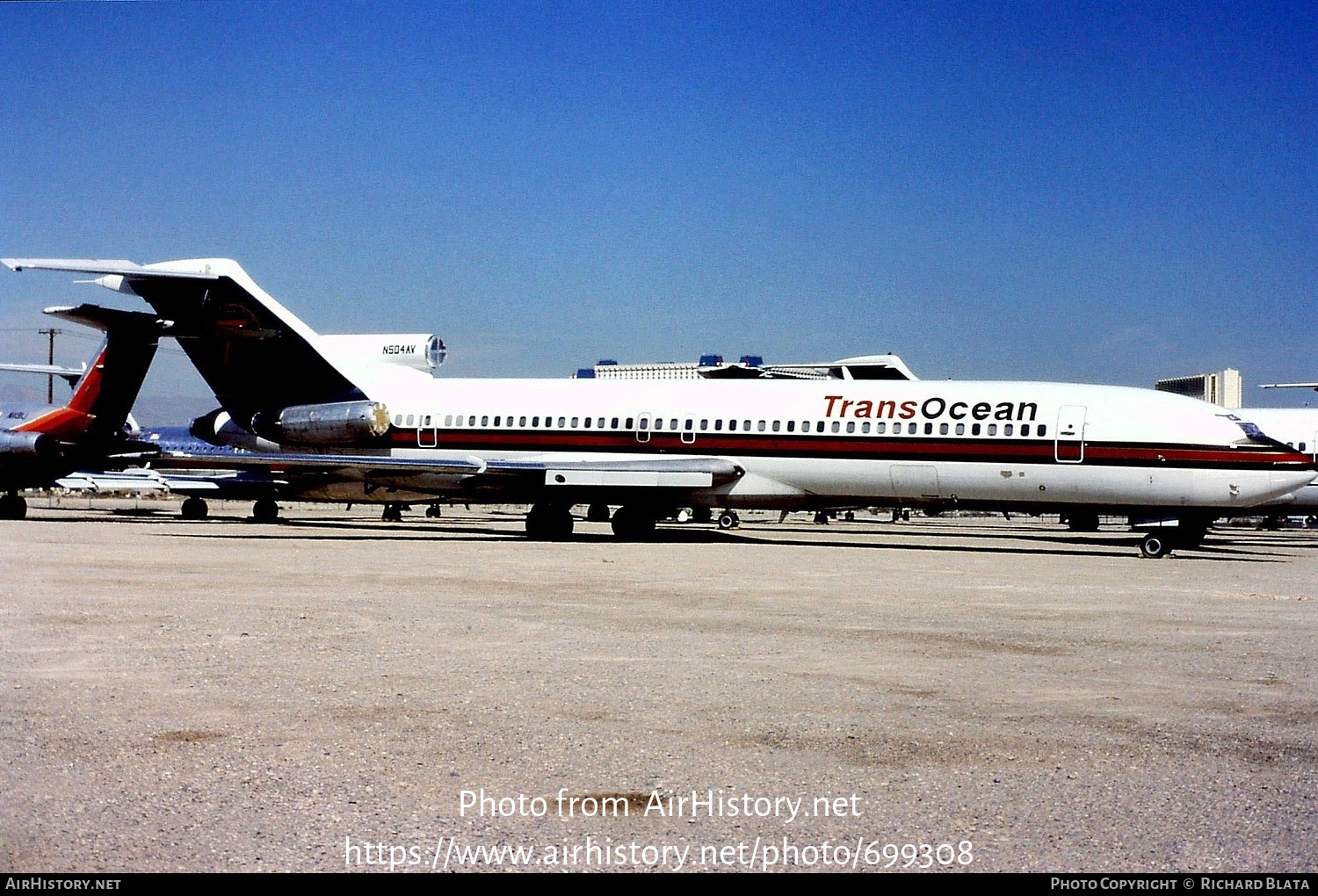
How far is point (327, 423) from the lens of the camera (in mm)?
29156

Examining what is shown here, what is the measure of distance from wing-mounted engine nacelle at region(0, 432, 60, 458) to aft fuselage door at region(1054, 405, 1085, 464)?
98.2ft

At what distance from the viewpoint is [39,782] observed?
5.79 m

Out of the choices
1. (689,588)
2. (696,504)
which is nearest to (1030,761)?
(689,588)

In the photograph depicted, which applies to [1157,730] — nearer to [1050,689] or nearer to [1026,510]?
[1050,689]

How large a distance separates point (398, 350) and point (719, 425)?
9.75 meters

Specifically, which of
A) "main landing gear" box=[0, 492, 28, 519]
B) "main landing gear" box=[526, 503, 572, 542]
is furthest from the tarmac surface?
"main landing gear" box=[0, 492, 28, 519]

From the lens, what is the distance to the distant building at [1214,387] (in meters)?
67.2

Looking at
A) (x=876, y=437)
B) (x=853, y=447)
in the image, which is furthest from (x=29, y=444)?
(x=876, y=437)

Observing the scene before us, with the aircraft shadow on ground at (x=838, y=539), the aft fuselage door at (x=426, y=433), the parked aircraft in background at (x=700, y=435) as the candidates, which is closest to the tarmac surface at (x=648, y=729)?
the parked aircraft in background at (x=700, y=435)

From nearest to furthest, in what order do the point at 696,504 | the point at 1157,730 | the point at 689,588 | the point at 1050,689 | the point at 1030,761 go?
the point at 1030,761 → the point at 1157,730 → the point at 1050,689 → the point at 689,588 → the point at 696,504

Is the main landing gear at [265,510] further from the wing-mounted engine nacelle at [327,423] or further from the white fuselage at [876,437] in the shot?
the white fuselage at [876,437]

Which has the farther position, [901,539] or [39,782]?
[901,539]

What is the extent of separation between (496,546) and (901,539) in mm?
11787

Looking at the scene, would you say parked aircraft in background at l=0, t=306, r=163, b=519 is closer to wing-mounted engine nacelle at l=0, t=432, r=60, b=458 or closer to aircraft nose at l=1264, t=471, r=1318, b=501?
wing-mounted engine nacelle at l=0, t=432, r=60, b=458
